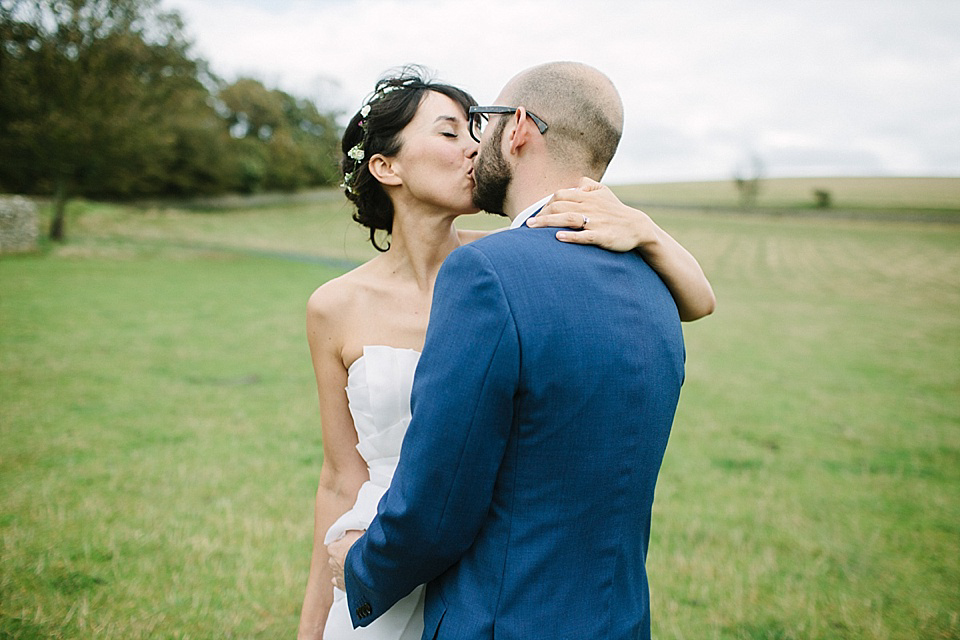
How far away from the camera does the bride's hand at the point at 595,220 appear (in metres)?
1.57

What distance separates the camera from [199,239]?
35.8 meters

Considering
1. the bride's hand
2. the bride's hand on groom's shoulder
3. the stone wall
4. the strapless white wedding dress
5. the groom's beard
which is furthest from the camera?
the stone wall

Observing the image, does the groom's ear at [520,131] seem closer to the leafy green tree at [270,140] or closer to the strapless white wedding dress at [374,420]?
the strapless white wedding dress at [374,420]

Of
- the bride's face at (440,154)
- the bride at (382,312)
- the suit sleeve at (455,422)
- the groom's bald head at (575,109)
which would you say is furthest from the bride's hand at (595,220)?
the bride's face at (440,154)

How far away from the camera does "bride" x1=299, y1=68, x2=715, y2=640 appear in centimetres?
→ 245

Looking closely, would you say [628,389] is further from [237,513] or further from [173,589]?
[237,513]

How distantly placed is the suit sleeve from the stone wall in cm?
2613

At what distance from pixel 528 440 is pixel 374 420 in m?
1.17

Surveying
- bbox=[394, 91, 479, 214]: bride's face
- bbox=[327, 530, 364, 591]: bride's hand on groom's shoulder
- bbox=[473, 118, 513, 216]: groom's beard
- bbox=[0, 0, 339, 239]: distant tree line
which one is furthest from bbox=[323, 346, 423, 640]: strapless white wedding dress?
bbox=[0, 0, 339, 239]: distant tree line

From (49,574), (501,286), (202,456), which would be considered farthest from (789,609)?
(202,456)

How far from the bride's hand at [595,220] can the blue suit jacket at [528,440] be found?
0.14ft

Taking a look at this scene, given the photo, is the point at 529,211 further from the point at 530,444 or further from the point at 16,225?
the point at 16,225

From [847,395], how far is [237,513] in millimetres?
9375

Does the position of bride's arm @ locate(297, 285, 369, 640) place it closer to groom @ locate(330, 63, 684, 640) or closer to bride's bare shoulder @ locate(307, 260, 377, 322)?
bride's bare shoulder @ locate(307, 260, 377, 322)
